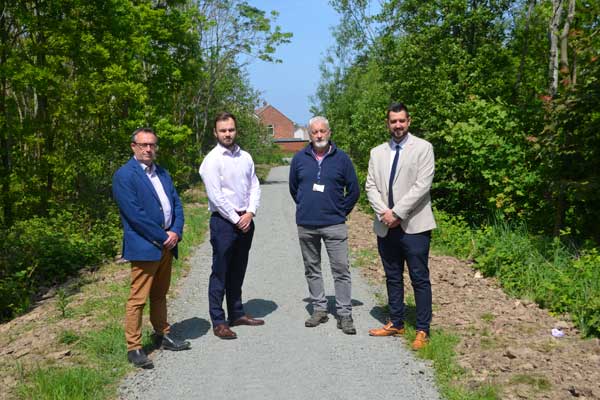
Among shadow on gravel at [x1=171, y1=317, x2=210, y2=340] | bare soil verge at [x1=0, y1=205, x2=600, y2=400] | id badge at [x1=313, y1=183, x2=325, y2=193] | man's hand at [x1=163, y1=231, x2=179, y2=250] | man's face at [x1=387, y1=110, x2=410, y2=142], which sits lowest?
shadow on gravel at [x1=171, y1=317, x2=210, y2=340]

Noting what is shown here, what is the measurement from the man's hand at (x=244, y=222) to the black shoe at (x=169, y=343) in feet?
4.04

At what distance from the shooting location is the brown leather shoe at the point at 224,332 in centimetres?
534

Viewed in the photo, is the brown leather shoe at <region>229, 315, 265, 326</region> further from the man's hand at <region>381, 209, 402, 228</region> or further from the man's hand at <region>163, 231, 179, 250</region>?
the man's hand at <region>381, 209, 402, 228</region>

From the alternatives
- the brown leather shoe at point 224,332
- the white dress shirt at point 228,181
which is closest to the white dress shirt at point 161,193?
the white dress shirt at point 228,181

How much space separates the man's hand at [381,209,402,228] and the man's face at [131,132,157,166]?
2.21 meters

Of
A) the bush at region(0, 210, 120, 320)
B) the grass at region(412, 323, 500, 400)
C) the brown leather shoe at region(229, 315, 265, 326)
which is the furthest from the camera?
the bush at region(0, 210, 120, 320)

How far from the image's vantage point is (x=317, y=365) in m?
4.62

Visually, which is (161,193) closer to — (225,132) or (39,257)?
(225,132)

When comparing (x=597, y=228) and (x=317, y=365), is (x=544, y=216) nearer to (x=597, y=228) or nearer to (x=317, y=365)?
(x=597, y=228)

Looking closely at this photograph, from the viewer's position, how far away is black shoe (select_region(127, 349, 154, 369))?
4.56 m

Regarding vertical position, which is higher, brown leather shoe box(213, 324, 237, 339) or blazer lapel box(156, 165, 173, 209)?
blazer lapel box(156, 165, 173, 209)

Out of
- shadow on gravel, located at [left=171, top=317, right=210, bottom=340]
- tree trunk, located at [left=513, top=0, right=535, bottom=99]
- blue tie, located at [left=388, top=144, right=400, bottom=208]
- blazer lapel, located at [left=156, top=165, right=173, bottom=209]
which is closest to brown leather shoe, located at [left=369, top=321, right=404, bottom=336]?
blue tie, located at [left=388, top=144, right=400, bottom=208]

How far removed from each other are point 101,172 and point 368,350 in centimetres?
1327

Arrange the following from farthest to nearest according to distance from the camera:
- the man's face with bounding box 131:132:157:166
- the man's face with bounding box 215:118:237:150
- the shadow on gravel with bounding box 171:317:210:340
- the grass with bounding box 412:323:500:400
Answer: the shadow on gravel with bounding box 171:317:210:340 < the man's face with bounding box 215:118:237:150 < the man's face with bounding box 131:132:157:166 < the grass with bounding box 412:323:500:400
